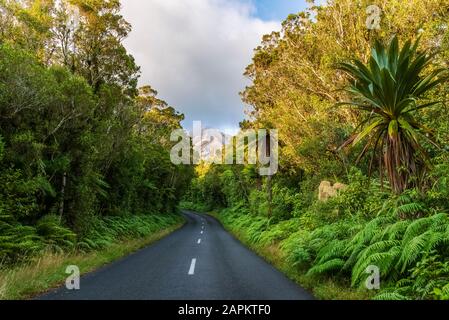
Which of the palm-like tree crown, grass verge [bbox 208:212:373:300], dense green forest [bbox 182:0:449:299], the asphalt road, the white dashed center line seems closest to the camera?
grass verge [bbox 208:212:373:300]

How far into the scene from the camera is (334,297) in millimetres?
6879

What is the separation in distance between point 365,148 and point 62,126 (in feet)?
37.0

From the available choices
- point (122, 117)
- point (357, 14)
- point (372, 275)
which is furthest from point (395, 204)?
point (122, 117)

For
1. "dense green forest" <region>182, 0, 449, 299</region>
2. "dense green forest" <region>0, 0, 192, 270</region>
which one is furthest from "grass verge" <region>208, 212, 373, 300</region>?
"dense green forest" <region>0, 0, 192, 270</region>

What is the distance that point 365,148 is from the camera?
30.8 ft

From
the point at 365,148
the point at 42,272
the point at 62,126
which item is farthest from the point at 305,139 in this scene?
the point at 42,272

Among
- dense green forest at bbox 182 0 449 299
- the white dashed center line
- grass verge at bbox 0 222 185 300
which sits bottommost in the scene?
the white dashed center line

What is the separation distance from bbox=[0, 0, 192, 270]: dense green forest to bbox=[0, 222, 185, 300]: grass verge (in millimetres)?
571

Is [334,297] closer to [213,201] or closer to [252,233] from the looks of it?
[252,233]

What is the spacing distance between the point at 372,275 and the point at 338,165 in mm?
11619

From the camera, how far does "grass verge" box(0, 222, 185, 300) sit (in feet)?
24.4

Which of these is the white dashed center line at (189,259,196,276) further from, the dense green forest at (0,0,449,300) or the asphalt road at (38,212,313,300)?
the dense green forest at (0,0,449,300)

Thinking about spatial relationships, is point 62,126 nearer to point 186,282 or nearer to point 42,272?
point 42,272

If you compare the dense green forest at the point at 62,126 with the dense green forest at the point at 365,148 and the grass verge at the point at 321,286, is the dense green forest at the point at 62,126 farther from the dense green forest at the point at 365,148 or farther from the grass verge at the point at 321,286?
the dense green forest at the point at 365,148
